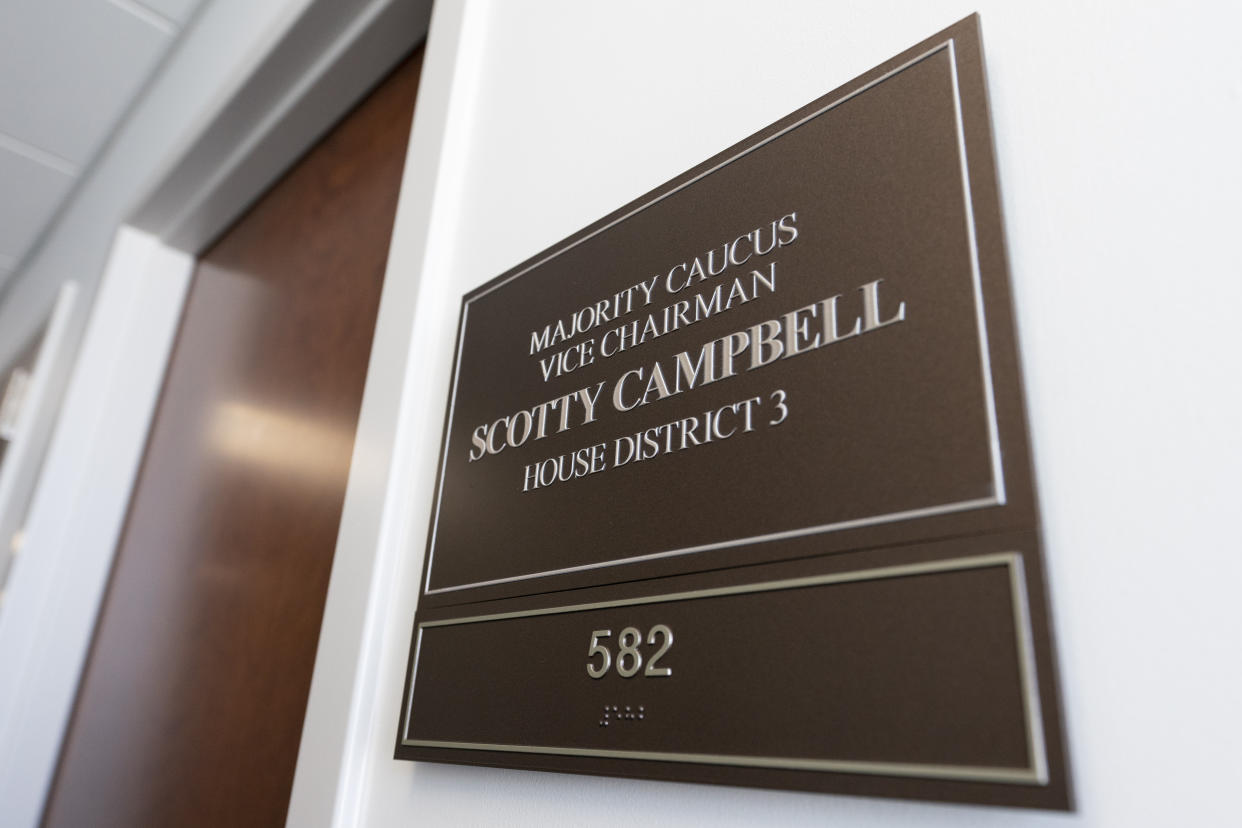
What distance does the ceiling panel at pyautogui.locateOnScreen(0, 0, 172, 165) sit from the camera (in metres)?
1.85

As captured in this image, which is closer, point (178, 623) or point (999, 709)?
point (999, 709)

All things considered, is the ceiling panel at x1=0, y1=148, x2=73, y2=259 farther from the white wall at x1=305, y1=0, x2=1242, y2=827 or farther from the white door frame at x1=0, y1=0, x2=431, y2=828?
the white wall at x1=305, y1=0, x2=1242, y2=827

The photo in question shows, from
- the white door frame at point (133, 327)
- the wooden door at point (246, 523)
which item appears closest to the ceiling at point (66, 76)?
the white door frame at point (133, 327)

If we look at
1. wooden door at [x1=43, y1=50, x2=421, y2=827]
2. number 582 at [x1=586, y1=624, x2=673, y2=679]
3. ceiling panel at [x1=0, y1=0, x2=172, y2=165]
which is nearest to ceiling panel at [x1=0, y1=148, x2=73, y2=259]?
ceiling panel at [x1=0, y1=0, x2=172, y2=165]

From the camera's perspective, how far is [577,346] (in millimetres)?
674

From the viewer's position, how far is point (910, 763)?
0.39 metres

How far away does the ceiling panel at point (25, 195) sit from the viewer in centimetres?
232

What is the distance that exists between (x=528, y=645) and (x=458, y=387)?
0.86 feet

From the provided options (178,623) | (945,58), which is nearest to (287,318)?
(178,623)

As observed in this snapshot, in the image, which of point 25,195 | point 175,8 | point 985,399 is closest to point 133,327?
point 175,8

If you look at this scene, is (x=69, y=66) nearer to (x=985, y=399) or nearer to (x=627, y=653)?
(x=627, y=653)

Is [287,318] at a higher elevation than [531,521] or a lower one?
higher

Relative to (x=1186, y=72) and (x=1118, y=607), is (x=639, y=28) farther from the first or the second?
(x=1118, y=607)

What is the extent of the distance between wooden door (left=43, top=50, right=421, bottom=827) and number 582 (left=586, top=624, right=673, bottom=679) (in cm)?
56
